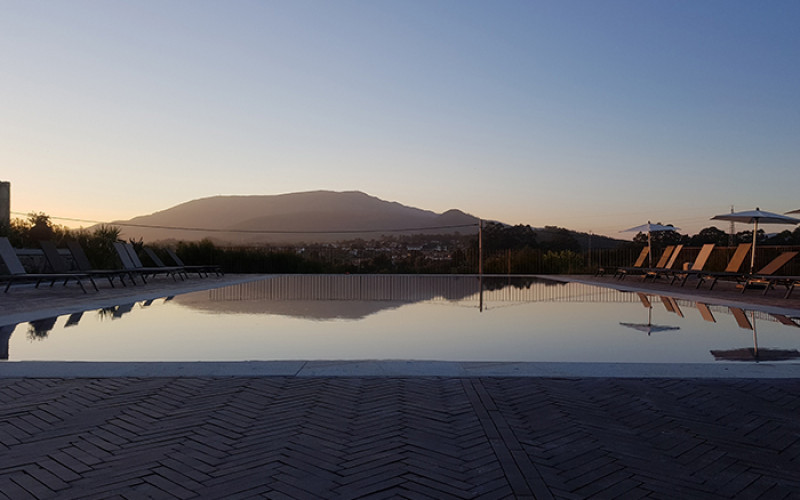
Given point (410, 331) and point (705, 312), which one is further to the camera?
point (705, 312)

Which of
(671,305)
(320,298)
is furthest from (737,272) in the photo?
(320,298)

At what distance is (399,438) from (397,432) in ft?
0.24

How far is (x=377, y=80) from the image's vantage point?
43.7 ft

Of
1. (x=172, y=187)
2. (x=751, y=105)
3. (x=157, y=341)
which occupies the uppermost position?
(x=751, y=105)

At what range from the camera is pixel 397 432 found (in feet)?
7.82

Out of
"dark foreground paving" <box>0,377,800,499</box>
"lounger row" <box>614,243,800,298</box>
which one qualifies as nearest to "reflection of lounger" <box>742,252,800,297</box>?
"lounger row" <box>614,243,800,298</box>

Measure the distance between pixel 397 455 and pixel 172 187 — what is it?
2160cm

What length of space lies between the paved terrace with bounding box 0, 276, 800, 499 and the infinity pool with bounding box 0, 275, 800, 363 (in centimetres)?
77

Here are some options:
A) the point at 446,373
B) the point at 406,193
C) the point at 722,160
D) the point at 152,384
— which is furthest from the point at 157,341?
the point at 406,193

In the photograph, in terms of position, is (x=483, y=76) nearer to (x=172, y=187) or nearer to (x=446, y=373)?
(x=446, y=373)

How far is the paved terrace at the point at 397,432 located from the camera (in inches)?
73.0

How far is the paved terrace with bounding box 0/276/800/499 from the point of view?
186 cm

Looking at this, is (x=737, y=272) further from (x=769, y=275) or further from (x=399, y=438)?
(x=399, y=438)

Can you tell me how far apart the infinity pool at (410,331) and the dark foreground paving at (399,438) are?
1.12 m
